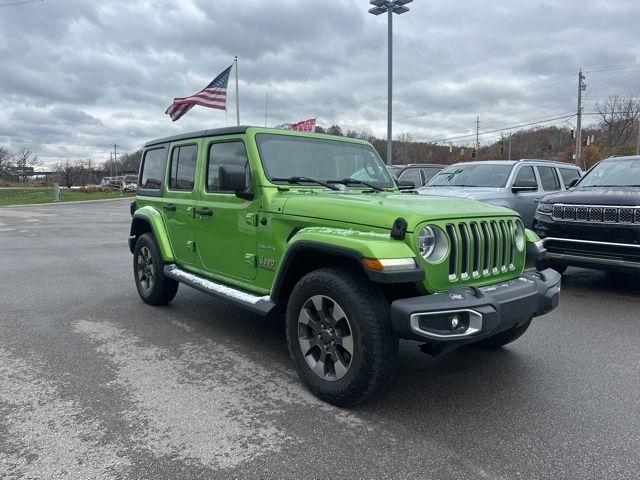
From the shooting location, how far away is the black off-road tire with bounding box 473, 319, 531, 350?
4.23 meters

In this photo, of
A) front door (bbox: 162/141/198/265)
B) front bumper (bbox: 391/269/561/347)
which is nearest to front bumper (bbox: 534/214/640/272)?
front bumper (bbox: 391/269/561/347)

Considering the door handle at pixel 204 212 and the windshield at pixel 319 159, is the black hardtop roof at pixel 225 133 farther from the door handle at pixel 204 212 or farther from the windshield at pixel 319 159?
the door handle at pixel 204 212

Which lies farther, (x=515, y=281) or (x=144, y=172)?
(x=144, y=172)

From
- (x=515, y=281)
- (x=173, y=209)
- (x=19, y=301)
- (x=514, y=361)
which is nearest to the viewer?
(x=515, y=281)

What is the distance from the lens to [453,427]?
3150mm

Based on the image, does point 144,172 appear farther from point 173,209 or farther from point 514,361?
point 514,361

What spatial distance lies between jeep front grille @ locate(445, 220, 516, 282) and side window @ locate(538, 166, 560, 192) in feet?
22.8

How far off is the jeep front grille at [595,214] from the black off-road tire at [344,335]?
4.37 meters

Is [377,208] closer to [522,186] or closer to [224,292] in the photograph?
[224,292]

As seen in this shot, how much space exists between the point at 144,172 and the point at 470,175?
627cm

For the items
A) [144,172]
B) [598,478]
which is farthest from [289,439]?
[144,172]

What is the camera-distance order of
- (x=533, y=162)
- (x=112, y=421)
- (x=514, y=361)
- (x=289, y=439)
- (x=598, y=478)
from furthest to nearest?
(x=533, y=162), (x=514, y=361), (x=112, y=421), (x=289, y=439), (x=598, y=478)

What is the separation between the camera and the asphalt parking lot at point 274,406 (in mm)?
2748

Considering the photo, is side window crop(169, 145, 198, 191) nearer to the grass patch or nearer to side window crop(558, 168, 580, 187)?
side window crop(558, 168, 580, 187)
